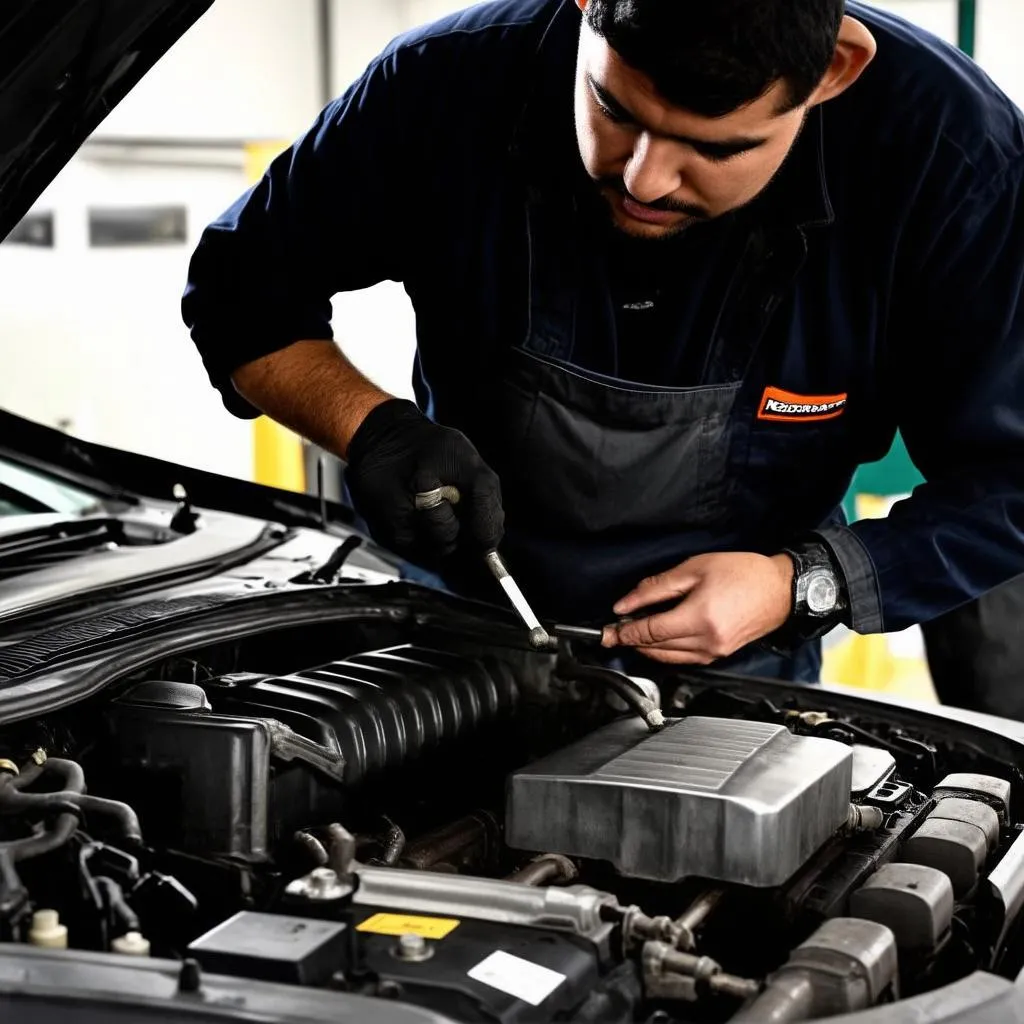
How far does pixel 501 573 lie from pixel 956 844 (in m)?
0.58

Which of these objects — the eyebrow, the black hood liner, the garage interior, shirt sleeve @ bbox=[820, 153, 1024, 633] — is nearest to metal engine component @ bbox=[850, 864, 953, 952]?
shirt sleeve @ bbox=[820, 153, 1024, 633]

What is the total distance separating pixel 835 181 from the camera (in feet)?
5.75

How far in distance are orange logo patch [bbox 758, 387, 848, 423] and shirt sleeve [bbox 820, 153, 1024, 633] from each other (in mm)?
114

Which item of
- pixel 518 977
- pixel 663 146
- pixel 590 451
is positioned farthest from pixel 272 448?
pixel 518 977

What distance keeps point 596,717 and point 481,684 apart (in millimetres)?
138

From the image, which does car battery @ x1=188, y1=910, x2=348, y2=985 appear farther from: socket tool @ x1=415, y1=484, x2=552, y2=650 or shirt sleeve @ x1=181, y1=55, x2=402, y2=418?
shirt sleeve @ x1=181, y1=55, x2=402, y2=418

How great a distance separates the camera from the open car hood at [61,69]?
50.7 inches

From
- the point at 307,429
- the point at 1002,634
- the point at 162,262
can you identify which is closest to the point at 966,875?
the point at 1002,634

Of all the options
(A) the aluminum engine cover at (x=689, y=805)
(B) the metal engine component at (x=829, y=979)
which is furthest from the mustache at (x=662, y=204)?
(B) the metal engine component at (x=829, y=979)

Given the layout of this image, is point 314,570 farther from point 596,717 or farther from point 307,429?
point 596,717

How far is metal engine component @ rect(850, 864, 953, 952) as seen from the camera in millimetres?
1160

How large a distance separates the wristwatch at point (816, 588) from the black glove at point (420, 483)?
0.37 metres

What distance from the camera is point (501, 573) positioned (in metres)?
1.63

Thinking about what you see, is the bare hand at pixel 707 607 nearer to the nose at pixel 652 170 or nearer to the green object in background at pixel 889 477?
the nose at pixel 652 170
